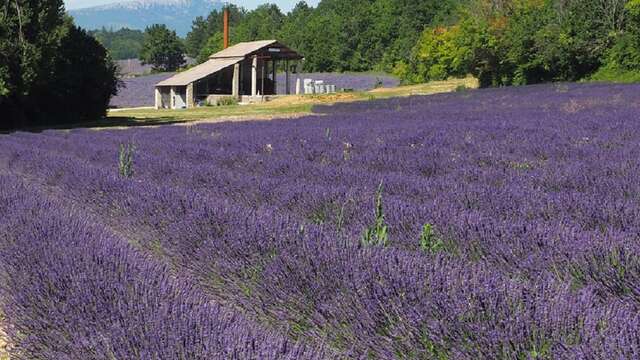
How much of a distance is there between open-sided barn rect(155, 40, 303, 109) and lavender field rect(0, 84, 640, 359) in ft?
111

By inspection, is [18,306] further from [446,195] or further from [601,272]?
[446,195]

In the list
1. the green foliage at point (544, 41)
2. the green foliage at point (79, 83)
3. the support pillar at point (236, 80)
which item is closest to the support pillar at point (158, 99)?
the support pillar at point (236, 80)

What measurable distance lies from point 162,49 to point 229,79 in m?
67.6

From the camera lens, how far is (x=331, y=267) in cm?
317

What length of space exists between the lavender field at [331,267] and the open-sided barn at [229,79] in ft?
111

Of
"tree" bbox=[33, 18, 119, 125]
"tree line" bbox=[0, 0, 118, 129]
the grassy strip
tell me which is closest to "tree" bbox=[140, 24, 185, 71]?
the grassy strip

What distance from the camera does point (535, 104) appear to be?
777 inches

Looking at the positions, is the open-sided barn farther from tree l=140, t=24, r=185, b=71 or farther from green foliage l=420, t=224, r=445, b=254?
tree l=140, t=24, r=185, b=71

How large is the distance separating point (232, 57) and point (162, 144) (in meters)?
30.9

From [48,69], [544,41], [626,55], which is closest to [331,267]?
[48,69]

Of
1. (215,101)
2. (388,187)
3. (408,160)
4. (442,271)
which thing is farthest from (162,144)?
(215,101)

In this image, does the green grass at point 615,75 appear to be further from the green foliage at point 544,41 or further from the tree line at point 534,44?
the green foliage at point 544,41

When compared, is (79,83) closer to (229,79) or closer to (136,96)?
(229,79)

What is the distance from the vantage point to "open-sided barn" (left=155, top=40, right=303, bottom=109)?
4050cm
